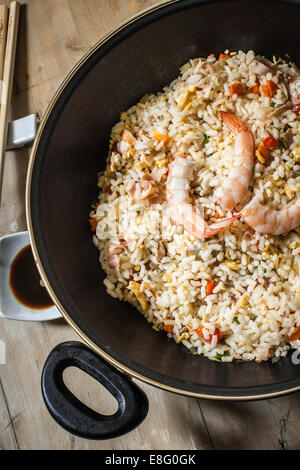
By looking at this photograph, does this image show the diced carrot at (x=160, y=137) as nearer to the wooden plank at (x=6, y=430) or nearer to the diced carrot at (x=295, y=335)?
the diced carrot at (x=295, y=335)

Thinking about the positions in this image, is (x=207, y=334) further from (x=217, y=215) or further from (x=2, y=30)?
(x=2, y=30)

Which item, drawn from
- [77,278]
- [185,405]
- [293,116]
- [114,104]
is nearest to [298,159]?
[293,116]

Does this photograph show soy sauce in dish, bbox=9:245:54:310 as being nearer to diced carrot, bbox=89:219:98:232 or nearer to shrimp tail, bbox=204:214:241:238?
diced carrot, bbox=89:219:98:232

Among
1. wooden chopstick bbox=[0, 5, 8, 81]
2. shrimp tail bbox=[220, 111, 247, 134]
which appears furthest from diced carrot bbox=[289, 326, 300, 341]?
wooden chopstick bbox=[0, 5, 8, 81]

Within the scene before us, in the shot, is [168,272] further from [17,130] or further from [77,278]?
[17,130]

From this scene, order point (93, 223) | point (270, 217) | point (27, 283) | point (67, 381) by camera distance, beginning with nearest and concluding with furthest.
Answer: point (270, 217) → point (93, 223) → point (67, 381) → point (27, 283)

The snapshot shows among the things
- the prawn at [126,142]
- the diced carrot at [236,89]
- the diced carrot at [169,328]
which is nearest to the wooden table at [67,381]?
the diced carrot at [169,328]

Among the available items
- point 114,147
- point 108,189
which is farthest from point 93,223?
point 114,147
